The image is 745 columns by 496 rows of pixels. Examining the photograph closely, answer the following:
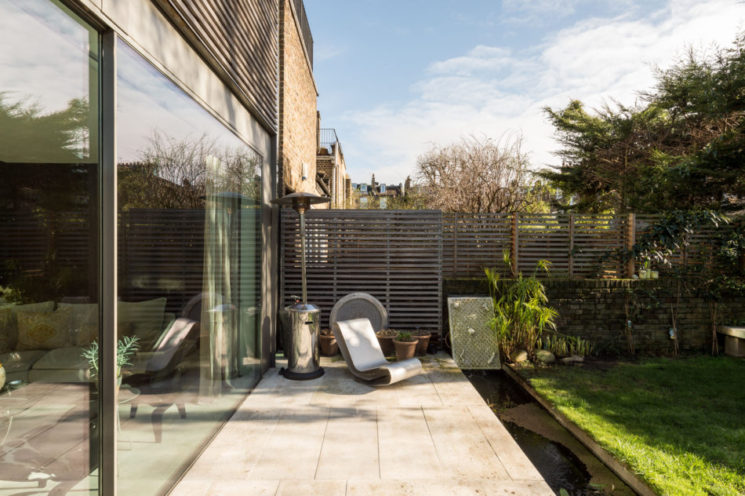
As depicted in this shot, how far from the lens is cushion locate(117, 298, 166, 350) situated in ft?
7.43

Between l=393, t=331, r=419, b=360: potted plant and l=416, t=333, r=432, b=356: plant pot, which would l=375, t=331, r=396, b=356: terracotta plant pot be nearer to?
l=393, t=331, r=419, b=360: potted plant

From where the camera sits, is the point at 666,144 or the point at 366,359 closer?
the point at 366,359

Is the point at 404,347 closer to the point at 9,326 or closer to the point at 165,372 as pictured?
the point at 165,372

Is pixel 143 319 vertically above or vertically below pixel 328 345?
above

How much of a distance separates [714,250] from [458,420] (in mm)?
6342

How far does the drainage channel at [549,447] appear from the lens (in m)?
3.30

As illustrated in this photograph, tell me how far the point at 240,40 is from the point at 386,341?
4374 mm

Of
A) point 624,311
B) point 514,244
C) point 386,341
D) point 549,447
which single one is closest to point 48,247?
point 549,447

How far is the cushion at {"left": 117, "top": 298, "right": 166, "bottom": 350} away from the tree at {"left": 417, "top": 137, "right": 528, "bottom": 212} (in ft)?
32.7

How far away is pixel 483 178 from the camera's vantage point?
Answer: 12.9 m

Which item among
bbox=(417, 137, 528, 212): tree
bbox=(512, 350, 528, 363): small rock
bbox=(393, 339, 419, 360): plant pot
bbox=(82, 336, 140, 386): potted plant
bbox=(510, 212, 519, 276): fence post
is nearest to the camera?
bbox=(82, 336, 140, 386): potted plant

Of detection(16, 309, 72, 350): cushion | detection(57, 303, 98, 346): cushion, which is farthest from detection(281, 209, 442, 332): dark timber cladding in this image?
detection(16, 309, 72, 350): cushion

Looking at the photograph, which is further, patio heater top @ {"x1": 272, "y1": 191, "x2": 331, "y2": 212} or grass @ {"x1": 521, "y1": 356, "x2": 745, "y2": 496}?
patio heater top @ {"x1": 272, "y1": 191, "x2": 331, "y2": 212}

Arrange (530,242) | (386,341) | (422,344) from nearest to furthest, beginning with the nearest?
(386,341), (422,344), (530,242)
